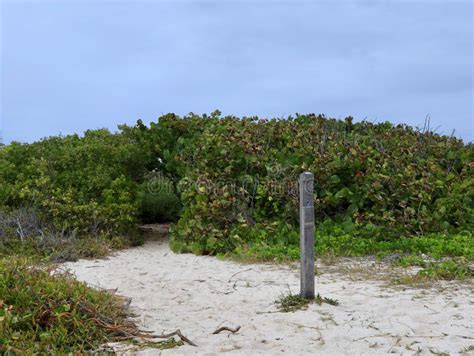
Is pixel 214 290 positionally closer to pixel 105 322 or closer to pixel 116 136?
pixel 105 322

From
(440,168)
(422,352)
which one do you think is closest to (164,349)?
(422,352)

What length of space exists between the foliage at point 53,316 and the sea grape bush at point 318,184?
485 centimetres

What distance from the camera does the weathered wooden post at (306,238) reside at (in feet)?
22.5

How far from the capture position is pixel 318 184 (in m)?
11.4

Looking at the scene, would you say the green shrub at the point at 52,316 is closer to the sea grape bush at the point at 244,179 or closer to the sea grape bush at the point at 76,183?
the sea grape bush at the point at 244,179

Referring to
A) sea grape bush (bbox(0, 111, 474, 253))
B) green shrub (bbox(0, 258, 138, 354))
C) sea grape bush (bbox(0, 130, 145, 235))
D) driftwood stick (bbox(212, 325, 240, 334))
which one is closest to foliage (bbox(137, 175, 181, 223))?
sea grape bush (bbox(0, 111, 474, 253))

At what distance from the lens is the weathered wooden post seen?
6844mm

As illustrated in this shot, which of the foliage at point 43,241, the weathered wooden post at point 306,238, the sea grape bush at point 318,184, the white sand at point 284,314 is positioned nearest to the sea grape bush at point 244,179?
the sea grape bush at point 318,184

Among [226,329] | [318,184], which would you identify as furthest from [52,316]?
[318,184]

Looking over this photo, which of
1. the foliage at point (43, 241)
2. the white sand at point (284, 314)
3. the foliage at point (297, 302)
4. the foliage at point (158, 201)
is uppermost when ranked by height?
the foliage at point (158, 201)

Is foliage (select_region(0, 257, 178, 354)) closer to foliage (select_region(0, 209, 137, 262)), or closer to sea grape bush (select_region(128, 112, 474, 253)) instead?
foliage (select_region(0, 209, 137, 262))

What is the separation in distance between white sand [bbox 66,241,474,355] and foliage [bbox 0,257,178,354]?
1.67 feet

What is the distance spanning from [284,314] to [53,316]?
2.37 meters

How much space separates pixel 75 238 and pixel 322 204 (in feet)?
15.4
